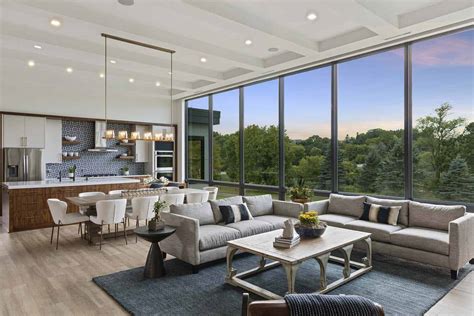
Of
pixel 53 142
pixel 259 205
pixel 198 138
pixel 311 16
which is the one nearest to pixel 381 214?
pixel 259 205

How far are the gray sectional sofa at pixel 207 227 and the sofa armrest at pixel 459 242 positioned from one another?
7.21 feet

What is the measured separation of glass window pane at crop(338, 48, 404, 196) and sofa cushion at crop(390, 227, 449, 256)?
1161 mm

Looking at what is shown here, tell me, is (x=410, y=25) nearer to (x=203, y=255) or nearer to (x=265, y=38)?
(x=265, y=38)

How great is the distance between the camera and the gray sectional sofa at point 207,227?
155 inches

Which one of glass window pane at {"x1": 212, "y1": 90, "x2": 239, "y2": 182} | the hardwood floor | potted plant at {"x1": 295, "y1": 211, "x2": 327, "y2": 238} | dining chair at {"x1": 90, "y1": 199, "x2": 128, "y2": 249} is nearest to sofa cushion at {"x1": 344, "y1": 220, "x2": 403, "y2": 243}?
the hardwood floor

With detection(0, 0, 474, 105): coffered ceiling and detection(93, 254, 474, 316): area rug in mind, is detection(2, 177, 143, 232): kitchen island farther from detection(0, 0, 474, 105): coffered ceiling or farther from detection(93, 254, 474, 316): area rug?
detection(93, 254, 474, 316): area rug

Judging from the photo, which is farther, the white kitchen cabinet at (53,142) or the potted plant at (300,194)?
the white kitchen cabinet at (53,142)

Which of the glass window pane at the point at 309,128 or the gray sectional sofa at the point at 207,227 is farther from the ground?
the glass window pane at the point at 309,128

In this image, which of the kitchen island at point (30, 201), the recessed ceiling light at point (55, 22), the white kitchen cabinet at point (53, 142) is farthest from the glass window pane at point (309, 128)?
the white kitchen cabinet at point (53, 142)

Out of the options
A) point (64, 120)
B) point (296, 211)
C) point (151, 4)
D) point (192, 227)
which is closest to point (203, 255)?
point (192, 227)

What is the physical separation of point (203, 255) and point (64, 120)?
254 inches

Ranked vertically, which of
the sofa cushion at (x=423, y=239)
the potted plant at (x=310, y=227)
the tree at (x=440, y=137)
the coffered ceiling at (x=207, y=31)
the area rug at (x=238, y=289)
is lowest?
the area rug at (x=238, y=289)

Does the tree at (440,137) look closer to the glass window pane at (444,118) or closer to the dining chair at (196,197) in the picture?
the glass window pane at (444,118)

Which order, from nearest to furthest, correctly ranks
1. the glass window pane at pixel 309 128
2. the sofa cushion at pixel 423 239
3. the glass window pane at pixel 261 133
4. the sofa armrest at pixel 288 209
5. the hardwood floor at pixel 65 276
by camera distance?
the hardwood floor at pixel 65 276
the sofa cushion at pixel 423 239
the sofa armrest at pixel 288 209
the glass window pane at pixel 309 128
the glass window pane at pixel 261 133
